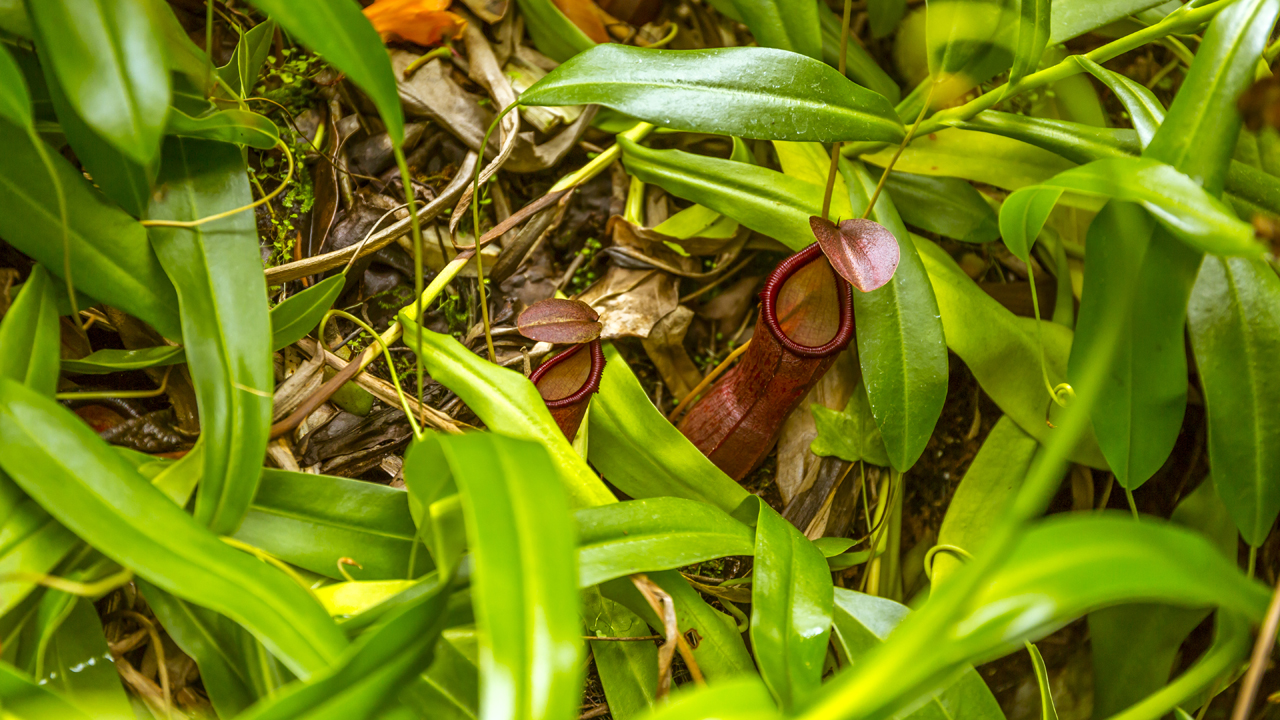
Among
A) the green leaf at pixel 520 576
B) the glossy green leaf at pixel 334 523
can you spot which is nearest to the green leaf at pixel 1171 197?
the green leaf at pixel 520 576

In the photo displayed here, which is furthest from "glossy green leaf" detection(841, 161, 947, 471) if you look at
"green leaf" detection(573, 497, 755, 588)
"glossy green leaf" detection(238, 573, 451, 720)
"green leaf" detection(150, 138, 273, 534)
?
"green leaf" detection(150, 138, 273, 534)

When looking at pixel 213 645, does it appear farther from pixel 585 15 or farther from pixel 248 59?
pixel 585 15

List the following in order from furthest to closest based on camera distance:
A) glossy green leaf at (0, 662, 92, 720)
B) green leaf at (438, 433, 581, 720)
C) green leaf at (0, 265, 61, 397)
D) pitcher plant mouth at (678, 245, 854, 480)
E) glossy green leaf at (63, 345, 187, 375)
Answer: pitcher plant mouth at (678, 245, 854, 480), glossy green leaf at (63, 345, 187, 375), green leaf at (0, 265, 61, 397), glossy green leaf at (0, 662, 92, 720), green leaf at (438, 433, 581, 720)

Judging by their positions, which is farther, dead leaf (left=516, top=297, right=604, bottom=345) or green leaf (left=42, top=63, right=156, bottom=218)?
dead leaf (left=516, top=297, right=604, bottom=345)

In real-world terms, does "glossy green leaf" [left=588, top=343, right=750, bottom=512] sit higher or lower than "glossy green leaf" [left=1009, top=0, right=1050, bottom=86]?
lower

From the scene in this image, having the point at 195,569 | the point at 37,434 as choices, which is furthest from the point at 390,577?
the point at 37,434

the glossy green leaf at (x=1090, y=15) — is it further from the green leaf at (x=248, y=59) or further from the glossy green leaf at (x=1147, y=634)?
the green leaf at (x=248, y=59)

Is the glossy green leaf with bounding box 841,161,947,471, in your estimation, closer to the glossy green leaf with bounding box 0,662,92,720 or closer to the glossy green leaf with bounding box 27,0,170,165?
the glossy green leaf with bounding box 27,0,170,165
